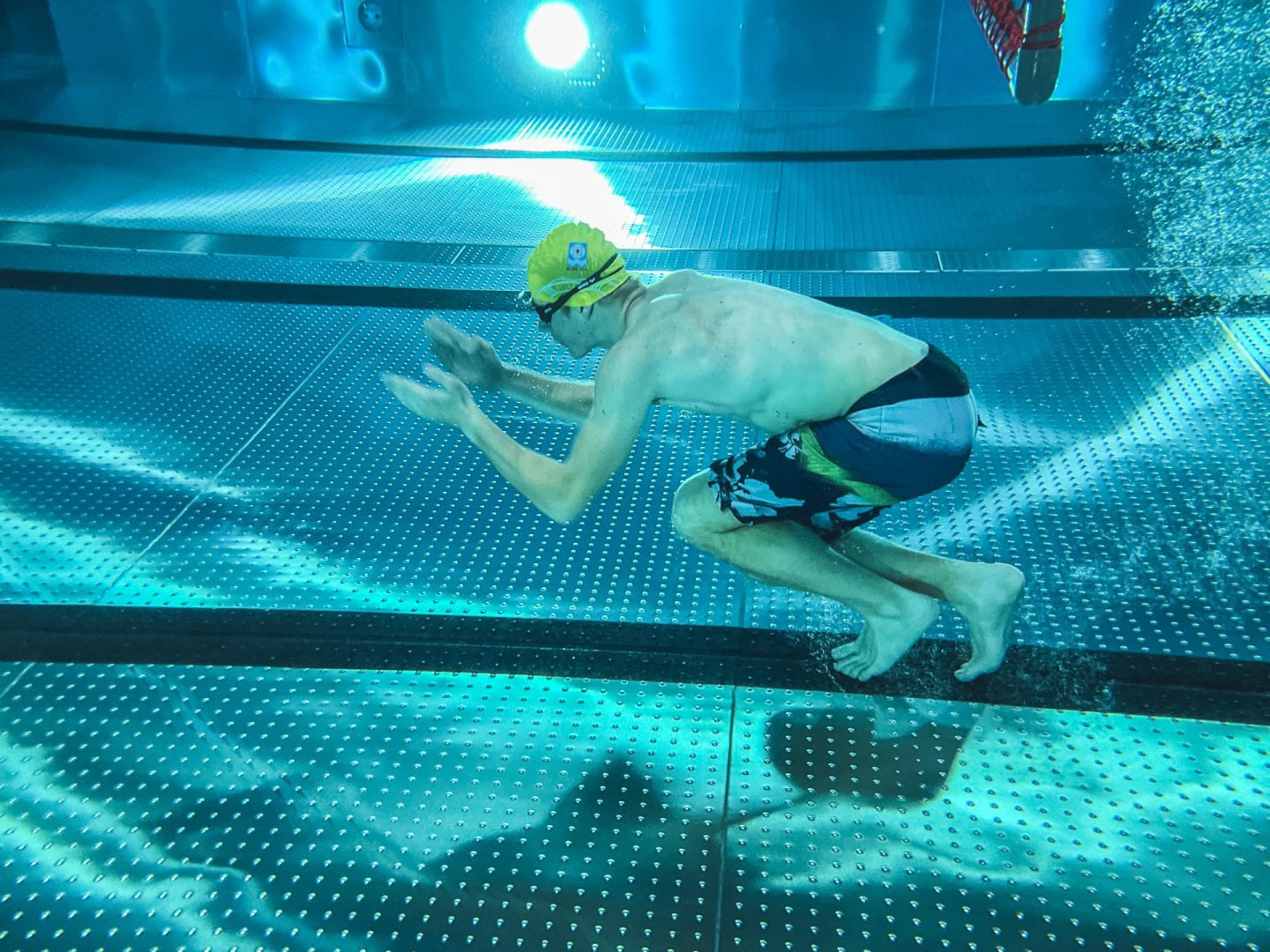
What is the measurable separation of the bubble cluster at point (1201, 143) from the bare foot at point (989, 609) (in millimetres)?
2520

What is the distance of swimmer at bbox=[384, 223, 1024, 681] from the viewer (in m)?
1.88

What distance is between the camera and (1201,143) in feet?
19.4

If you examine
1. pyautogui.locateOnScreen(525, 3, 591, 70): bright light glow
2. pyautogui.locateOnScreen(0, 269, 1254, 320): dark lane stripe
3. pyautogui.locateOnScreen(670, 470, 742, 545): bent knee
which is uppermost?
pyautogui.locateOnScreen(525, 3, 591, 70): bright light glow

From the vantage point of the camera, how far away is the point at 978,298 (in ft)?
13.8

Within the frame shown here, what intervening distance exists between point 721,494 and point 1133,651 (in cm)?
114

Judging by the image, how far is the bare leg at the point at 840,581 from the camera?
2156 mm

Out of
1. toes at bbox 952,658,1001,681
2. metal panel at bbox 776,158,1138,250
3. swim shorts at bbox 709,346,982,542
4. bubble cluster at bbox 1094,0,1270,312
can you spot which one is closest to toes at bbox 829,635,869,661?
toes at bbox 952,658,1001,681

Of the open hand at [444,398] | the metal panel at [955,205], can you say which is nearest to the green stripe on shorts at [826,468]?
the open hand at [444,398]

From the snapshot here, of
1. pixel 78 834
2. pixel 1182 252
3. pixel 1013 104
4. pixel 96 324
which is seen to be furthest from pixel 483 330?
pixel 1013 104

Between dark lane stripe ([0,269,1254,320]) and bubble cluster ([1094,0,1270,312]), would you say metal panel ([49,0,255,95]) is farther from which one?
bubble cluster ([1094,0,1270,312])

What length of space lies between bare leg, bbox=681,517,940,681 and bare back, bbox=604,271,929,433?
316 millimetres

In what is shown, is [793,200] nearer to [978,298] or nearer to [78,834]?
[978,298]

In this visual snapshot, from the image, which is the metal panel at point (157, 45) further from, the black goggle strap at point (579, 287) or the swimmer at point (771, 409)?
the black goggle strap at point (579, 287)

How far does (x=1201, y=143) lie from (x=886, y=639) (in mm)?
5386
